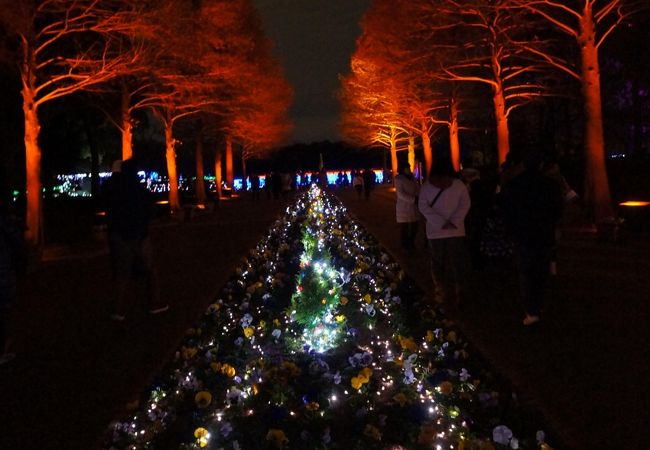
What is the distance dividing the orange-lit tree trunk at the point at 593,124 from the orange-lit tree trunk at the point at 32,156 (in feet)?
42.8

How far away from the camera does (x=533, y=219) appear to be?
27.0ft

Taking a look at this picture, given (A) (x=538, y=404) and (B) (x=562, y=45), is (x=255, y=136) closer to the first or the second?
(B) (x=562, y=45)

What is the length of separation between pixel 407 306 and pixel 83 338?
11.7 feet

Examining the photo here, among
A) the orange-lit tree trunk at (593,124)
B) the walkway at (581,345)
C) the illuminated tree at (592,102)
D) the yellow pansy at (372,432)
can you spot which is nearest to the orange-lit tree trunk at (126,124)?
the illuminated tree at (592,102)

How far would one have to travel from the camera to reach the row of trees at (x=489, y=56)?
20.4 metres

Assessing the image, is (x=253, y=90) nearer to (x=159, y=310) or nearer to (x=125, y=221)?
(x=159, y=310)

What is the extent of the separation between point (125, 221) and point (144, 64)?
12.1 meters

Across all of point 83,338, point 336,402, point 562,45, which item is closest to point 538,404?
point 336,402

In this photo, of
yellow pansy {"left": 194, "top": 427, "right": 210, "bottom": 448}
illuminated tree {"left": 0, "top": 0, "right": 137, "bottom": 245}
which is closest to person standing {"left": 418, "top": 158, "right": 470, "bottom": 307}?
yellow pansy {"left": 194, "top": 427, "right": 210, "bottom": 448}

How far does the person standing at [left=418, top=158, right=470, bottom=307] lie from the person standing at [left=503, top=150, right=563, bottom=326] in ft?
3.58

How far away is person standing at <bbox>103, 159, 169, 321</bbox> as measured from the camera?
9391 millimetres

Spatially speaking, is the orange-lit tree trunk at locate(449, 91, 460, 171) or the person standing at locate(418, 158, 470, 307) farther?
the orange-lit tree trunk at locate(449, 91, 460, 171)

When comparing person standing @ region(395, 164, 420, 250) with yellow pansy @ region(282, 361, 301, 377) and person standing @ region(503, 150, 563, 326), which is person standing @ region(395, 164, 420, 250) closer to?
person standing @ region(503, 150, 563, 326)

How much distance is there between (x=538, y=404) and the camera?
18.9 ft
